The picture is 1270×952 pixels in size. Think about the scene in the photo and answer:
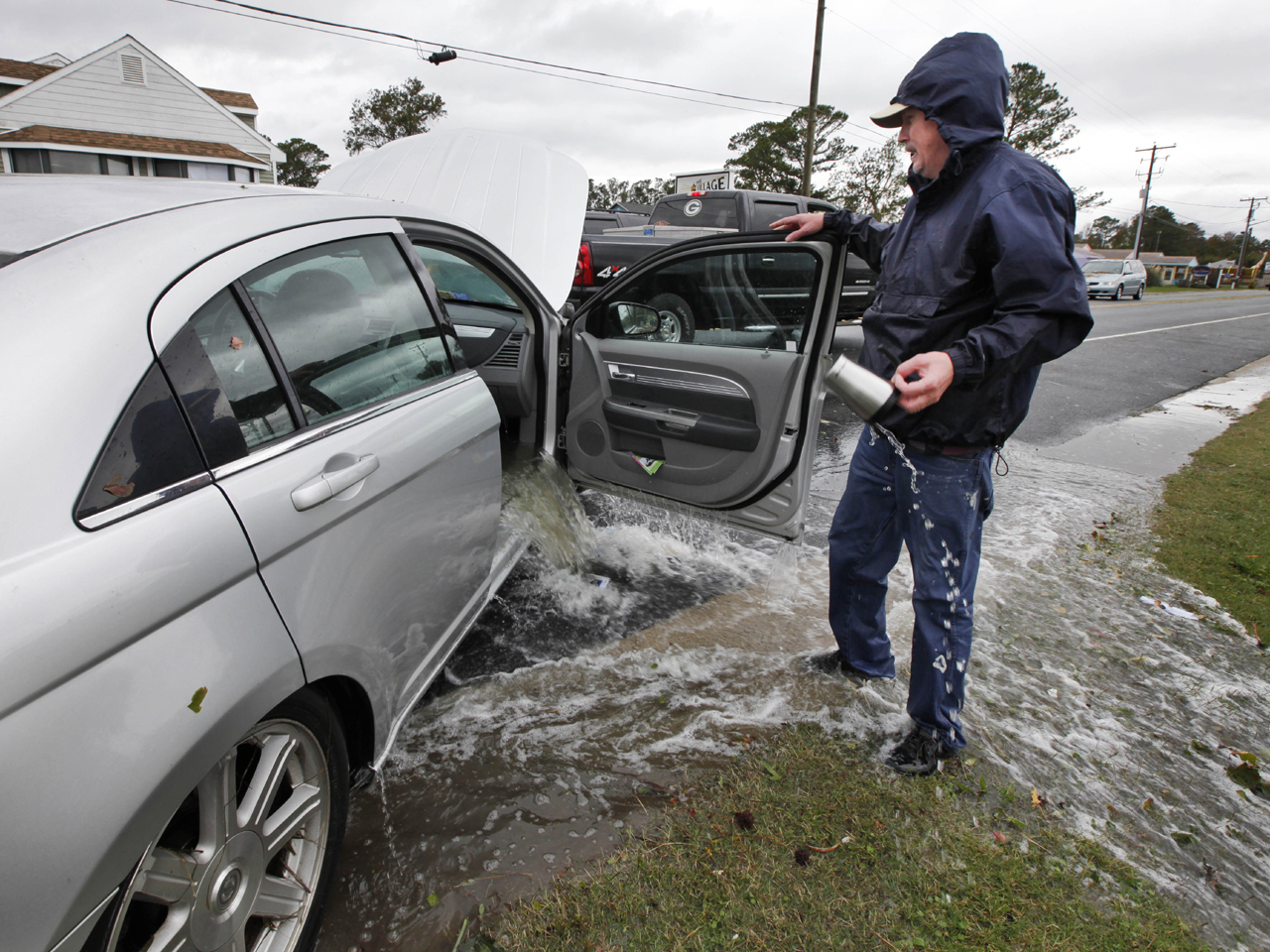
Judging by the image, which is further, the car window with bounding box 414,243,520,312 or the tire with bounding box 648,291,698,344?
the car window with bounding box 414,243,520,312

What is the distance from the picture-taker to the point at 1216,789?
2471 mm

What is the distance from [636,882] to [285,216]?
6.35 feet

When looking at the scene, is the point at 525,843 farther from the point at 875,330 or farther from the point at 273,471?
the point at 875,330

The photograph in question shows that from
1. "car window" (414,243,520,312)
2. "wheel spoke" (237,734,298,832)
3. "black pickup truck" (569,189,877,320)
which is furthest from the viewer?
"black pickup truck" (569,189,877,320)

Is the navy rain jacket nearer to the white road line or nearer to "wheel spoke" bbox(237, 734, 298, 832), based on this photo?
"wheel spoke" bbox(237, 734, 298, 832)

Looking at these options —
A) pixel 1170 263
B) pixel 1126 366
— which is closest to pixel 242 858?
pixel 1126 366

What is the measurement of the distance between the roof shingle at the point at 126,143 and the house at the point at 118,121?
0.10ft

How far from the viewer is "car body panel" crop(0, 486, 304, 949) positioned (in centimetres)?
99

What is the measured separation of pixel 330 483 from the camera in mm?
1642

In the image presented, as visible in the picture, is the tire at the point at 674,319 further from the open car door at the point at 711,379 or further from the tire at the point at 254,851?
the tire at the point at 254,851

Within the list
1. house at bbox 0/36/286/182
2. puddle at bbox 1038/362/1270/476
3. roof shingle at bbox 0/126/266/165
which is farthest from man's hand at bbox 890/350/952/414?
roof shingle at bbox 0/126/266/165

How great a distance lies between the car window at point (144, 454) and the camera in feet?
3.89

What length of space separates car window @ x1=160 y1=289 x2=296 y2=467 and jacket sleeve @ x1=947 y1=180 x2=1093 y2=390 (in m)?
1.70

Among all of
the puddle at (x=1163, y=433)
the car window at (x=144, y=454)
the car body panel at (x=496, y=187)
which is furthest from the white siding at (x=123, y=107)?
the car window at (x=144, y=454)
